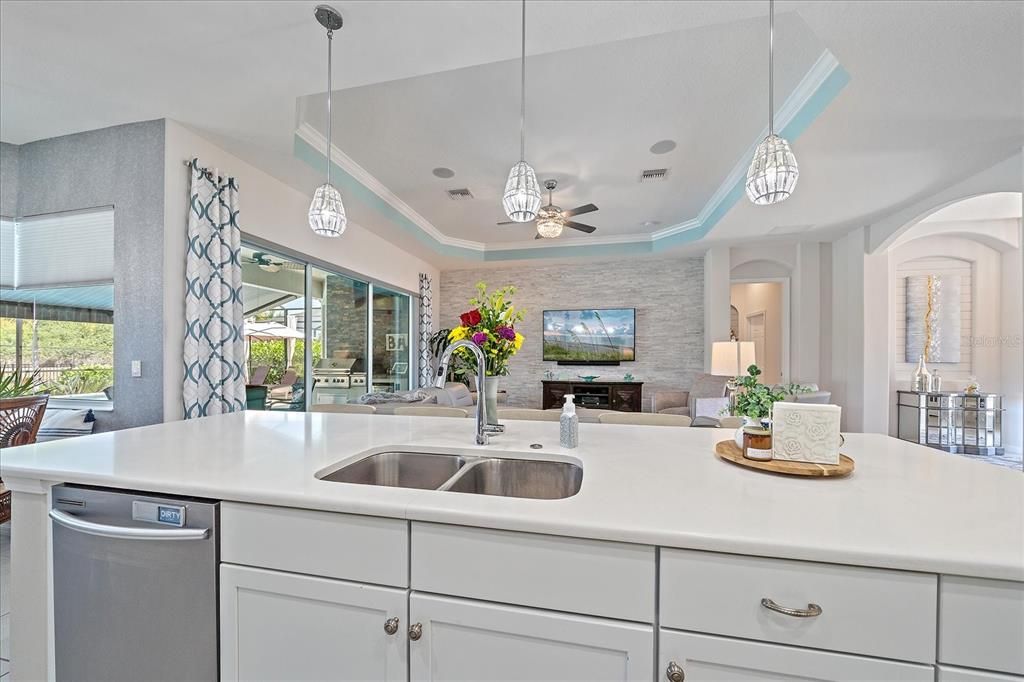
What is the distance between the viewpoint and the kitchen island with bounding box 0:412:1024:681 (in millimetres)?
734

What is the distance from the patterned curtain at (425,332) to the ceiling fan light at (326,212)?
15.0 ft

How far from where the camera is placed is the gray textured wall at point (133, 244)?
2686mm

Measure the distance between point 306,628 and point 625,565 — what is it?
0.75m

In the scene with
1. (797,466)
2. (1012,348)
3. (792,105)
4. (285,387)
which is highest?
(792,105)

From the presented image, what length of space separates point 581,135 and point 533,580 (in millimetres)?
3299

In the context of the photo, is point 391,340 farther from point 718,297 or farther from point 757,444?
point 757,444

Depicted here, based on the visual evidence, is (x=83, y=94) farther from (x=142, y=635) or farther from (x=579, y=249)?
(x=579, y=249)

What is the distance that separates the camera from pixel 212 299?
9.28 ft

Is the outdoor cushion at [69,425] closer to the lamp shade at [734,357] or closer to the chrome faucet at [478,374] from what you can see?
the chrome faucet at [478,374]

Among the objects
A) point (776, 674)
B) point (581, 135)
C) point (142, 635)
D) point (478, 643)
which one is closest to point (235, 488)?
point (142, 635)

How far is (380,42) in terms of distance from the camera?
2023mm

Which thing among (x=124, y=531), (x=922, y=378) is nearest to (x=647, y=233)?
(x=922, y=378)

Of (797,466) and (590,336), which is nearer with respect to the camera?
(797,466)

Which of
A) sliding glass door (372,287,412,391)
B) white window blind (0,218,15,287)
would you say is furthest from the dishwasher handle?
sliding glass door (372,287,412,391)
